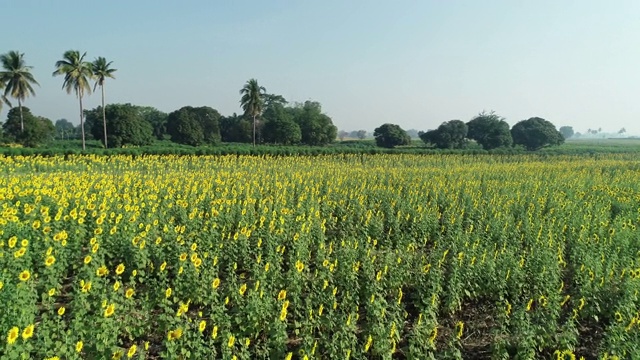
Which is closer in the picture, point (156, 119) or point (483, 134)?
point (483, 134)

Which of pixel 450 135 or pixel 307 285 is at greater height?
pixel 450 135

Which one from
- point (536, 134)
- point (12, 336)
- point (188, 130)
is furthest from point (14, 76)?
point (536, 134)

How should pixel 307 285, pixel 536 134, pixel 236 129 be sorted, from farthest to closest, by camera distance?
1. pixel 236 129
2. pixel 536 134
3. pixel 307 285

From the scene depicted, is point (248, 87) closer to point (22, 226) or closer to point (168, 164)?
point (168, 164)

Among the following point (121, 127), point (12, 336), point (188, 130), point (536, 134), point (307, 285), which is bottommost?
point (307, 285)

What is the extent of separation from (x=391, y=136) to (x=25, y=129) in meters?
46.1

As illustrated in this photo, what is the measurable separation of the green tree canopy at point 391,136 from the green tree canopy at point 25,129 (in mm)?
43896

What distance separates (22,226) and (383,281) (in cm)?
587

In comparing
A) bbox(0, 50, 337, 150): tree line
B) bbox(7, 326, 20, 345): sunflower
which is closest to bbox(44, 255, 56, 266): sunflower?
bbox(7, 326, 20, 345): sunflower

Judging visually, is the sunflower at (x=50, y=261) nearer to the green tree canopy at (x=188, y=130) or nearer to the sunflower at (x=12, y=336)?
the sunflower at (x=12, y=336)

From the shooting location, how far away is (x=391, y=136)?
64062mm

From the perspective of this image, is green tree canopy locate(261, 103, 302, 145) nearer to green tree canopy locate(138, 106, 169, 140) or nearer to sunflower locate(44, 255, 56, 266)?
green tree canopy locate(138, 106, 169, 140)

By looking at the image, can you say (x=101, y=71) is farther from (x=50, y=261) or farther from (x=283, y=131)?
(x=50, y=261)

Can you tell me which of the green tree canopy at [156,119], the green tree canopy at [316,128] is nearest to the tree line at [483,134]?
the green tree canopy at [316,128]
